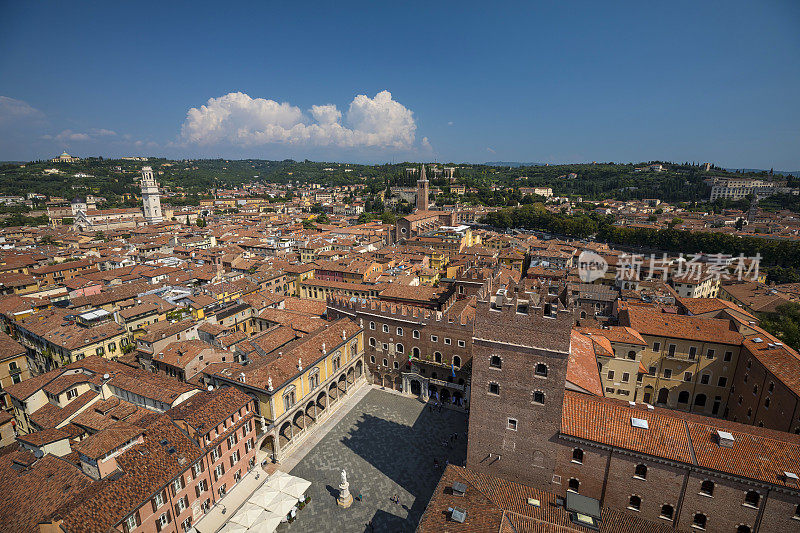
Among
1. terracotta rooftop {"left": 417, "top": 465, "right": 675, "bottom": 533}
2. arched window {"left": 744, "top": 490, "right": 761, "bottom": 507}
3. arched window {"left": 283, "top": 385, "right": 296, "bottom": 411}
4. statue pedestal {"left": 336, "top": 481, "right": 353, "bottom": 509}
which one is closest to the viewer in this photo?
arched window {"left": 744, "top": 490, "right": 761, "bottom": 507}

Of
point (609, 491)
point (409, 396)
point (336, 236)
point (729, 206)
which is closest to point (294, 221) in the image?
point (336, 236)

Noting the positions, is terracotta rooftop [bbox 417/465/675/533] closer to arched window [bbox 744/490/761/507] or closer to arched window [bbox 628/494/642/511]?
arched window [bbox 628/494/642/511]

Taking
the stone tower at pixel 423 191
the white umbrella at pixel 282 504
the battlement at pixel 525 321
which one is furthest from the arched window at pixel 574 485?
the stone tower at pixel 423 191

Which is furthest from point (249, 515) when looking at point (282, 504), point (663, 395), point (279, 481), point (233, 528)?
point (663, 395)

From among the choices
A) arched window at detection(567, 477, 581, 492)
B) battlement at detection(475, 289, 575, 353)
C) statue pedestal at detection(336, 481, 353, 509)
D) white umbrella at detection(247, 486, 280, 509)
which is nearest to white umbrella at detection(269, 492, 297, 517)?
white umbrella at detection(247, 486, 280, 509)

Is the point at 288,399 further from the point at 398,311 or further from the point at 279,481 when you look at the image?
the point at 398,311

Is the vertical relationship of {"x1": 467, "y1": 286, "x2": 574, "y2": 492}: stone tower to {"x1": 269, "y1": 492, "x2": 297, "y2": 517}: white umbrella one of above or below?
above
